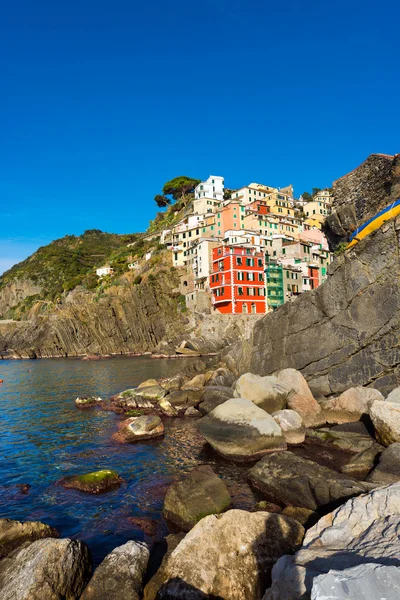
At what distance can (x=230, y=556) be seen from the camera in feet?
27.2

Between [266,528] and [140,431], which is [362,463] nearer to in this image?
[266,528]

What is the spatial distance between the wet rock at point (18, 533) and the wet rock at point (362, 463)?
10.2 m

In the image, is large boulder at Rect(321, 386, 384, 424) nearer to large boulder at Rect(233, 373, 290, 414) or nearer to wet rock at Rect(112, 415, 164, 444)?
large boulder at Rect(233, 373, 290, 414)

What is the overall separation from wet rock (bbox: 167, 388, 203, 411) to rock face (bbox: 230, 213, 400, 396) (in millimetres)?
5625

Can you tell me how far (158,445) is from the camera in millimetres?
19516

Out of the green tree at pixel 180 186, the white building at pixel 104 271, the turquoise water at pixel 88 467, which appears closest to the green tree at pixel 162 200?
the green tree at pixel 180 186

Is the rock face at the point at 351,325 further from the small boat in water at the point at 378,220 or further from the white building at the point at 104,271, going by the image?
the white building at the point at 104,271

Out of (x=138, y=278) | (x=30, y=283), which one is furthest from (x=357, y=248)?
(x=30, y=283)

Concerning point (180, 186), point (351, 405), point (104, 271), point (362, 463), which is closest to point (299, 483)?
point (362, 463)

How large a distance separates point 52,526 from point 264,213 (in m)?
101

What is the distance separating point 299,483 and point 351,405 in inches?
326

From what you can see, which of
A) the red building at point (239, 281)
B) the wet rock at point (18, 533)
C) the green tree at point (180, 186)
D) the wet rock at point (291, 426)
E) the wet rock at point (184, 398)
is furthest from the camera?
the green tree at point (180, 186)

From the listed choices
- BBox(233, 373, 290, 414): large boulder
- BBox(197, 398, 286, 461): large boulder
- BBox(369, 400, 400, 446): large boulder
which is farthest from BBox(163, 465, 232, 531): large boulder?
BBox(233, 373, 290, 414): large boulder

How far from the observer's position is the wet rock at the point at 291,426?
17.6 m
